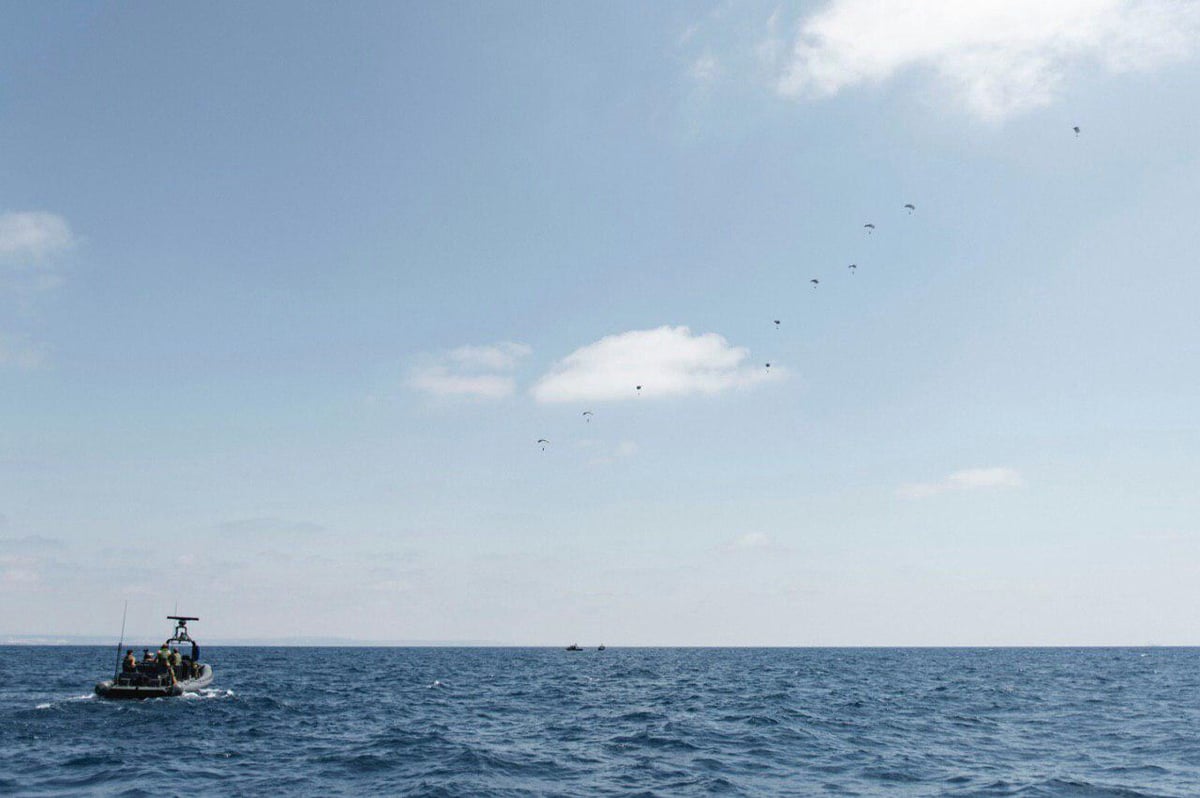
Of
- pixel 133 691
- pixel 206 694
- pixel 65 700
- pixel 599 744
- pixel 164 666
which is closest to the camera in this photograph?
pixel 599 744

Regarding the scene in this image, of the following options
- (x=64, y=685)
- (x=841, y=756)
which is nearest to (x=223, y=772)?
(x=841, y=756)

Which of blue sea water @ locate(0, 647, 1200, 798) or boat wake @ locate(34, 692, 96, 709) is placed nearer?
blue sea water @ locate(0, 647, 1200, 798)

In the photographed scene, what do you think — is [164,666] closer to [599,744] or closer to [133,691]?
[133,691]

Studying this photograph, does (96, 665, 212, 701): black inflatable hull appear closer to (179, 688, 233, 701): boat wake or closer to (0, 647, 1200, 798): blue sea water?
(0, 647, 1200, 798): blue sea water

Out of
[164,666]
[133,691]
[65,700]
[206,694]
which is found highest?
[164,666]

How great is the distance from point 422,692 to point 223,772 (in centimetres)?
3803

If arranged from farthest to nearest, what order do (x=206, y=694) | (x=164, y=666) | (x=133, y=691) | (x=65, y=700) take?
(x=206, y=694) < (x=65, y=700) < (x=164, y=666) < (x=133, y=691)

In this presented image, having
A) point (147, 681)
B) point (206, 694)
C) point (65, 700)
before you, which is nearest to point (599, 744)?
point (147, 681)

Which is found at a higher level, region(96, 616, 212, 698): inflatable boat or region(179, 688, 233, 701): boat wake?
region(96, 616, 212, 698): inflatable boat

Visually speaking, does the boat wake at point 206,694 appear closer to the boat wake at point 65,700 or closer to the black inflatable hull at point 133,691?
the black inflatable hull at point 133,691

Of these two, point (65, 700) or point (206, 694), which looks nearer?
point (65, 700)

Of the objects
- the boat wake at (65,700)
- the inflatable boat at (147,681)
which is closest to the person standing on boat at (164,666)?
the inflatable boat at (147,681)

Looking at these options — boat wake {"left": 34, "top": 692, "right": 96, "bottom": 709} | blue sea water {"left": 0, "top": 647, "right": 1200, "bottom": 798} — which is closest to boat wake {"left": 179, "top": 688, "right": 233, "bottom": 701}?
blue sea water {"left": 0, "top": 647, "right": 1200, "bottom": 798}

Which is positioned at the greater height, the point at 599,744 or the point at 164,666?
the point at 164,666
